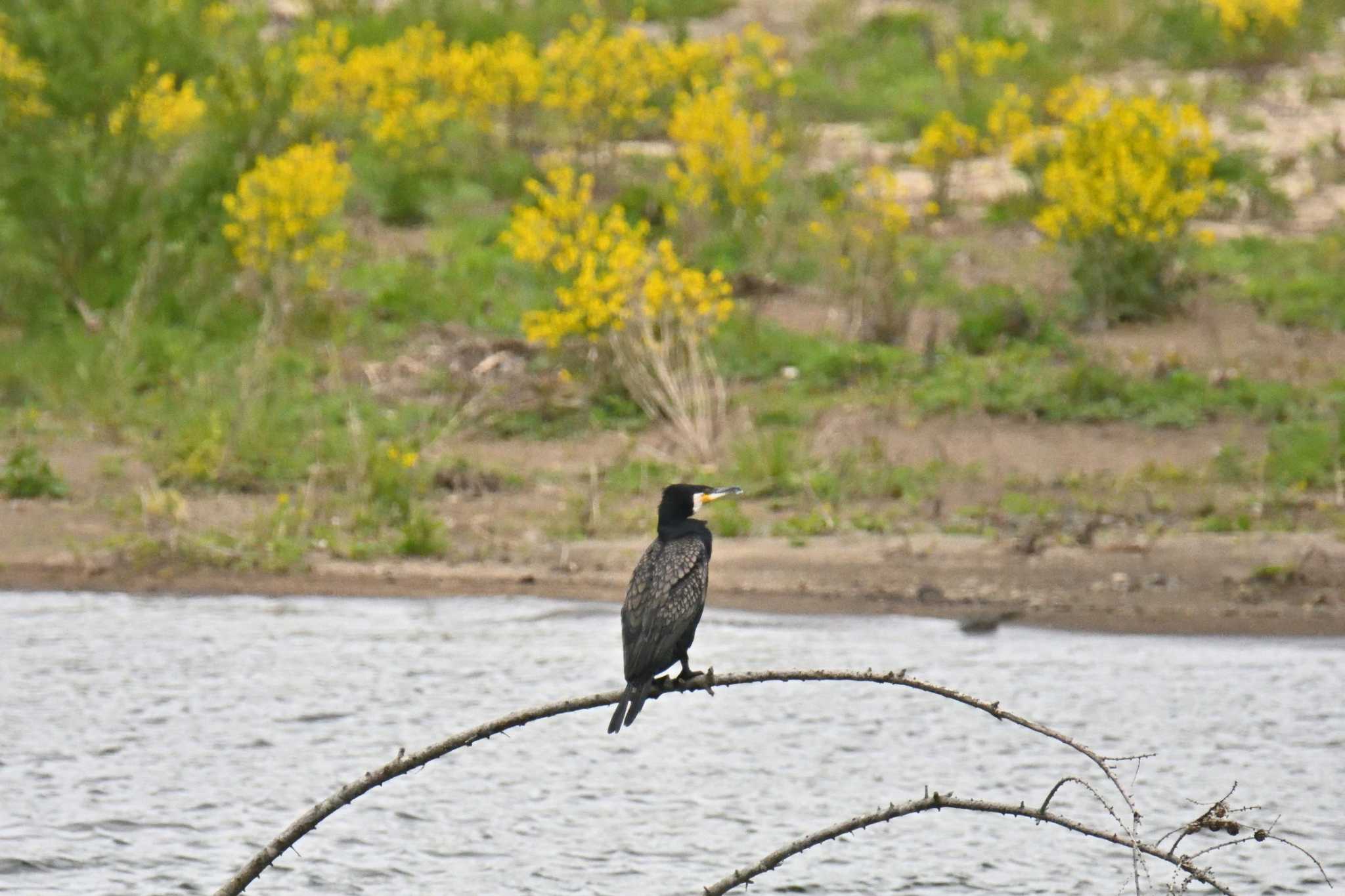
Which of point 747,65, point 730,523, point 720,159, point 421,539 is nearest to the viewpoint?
point 421,539

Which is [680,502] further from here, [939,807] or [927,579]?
[927,579]

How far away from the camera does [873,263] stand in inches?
527

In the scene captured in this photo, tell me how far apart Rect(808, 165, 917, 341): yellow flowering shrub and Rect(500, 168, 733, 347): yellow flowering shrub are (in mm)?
1131

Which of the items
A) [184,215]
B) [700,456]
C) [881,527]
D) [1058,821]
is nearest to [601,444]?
[700,456]

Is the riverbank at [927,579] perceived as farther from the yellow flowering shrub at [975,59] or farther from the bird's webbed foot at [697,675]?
the yellow flowering shrub at [975,59]

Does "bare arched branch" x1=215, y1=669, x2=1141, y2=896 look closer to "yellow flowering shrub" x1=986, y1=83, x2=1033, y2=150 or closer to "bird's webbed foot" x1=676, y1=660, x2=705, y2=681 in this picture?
"bird's webbed foot" x1=676, y1=660, x2=705, y2=681

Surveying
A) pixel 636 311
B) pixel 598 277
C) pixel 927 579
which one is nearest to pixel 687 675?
pixel 927 579

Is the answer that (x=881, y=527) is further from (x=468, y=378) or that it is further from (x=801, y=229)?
(x=801, y=229)

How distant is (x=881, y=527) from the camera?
10312 mm

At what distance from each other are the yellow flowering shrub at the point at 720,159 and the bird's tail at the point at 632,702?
10342mm

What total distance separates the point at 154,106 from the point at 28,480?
3.66 metres

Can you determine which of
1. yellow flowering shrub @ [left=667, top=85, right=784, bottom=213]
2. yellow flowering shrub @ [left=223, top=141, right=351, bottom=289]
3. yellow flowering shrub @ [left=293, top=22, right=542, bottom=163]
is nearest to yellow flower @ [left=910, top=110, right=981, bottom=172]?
yellow flowering shrub @ [left=667, top=85, right=784, bottom=213]

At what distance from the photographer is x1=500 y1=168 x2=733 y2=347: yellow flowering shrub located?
11.9m

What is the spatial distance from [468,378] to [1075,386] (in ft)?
11.8
